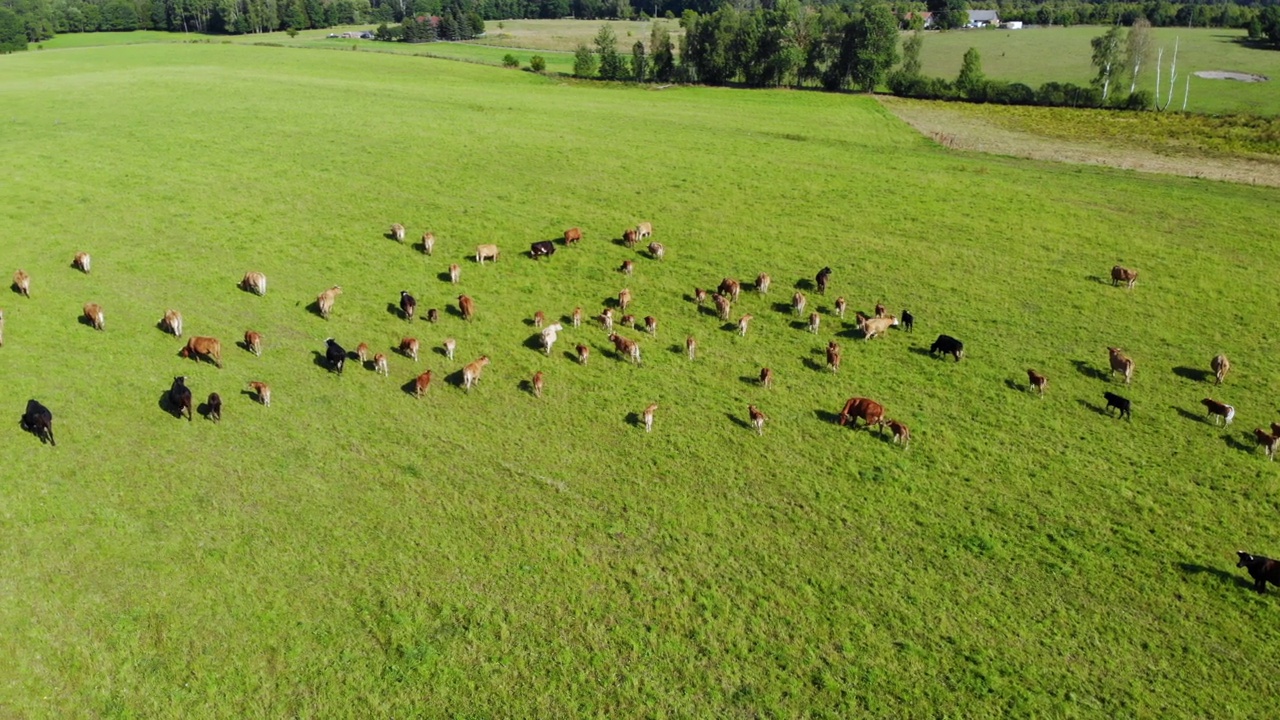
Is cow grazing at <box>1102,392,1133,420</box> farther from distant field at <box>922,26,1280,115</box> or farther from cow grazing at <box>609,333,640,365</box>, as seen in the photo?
distant field at <box>922,26,1280,115</box>

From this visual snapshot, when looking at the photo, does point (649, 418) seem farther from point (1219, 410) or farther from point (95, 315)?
point (95, 315)

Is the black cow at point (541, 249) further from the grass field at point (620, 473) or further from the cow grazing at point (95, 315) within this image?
the cow grazing at point (95, 315)

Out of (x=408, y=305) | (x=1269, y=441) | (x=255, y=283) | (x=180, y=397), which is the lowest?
(x=1269, y=441)

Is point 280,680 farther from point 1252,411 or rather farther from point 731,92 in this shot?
point 731,92

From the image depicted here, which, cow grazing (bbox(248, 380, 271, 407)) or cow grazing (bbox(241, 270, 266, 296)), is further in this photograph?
cow grazing (bbox(241, 270, 266, 296))

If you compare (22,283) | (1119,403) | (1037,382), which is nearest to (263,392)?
(22,283)

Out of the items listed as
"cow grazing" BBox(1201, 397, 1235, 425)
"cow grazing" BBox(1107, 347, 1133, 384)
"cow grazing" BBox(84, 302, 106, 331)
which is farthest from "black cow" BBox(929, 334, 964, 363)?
"cow grazing" BBox(84, 302, 106, 331)

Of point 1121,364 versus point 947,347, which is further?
point 947,347
